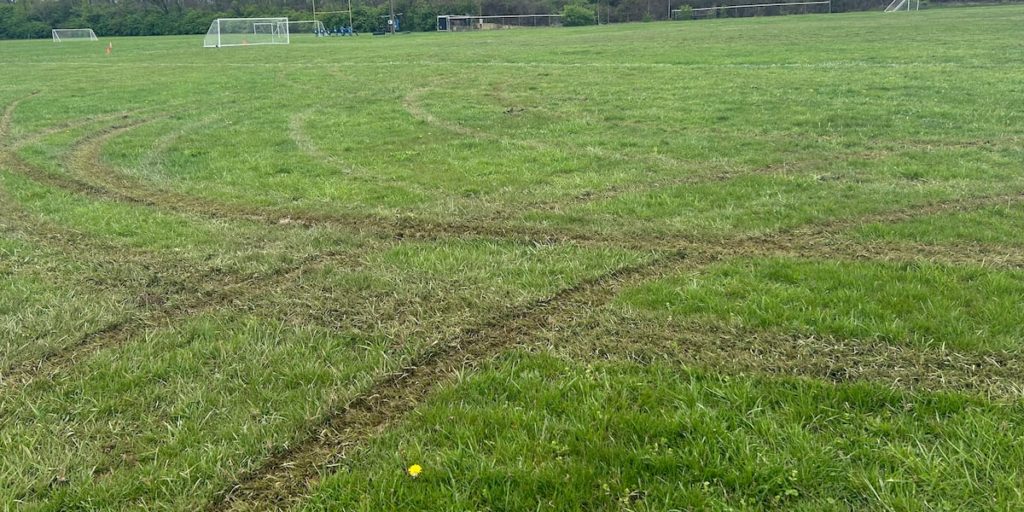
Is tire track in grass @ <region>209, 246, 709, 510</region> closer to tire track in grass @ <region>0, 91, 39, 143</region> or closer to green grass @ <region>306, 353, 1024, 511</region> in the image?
green grass @ <region>306, 353, 1024, 511</region>

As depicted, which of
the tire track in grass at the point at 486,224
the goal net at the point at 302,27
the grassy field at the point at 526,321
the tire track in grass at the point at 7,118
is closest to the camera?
the grassy field at the point at 526,321

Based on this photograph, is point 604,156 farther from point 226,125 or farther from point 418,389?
point 226,125

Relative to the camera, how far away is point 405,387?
3590 millimetres

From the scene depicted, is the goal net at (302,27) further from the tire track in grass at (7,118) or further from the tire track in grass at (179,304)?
the tire track in grass at (179,304)


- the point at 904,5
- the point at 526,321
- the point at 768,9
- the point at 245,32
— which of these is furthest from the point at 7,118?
the point at 904,5

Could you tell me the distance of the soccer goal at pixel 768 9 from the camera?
60.7m

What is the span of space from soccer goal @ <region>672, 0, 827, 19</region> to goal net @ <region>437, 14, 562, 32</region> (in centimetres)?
1437

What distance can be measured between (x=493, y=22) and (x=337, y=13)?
16641mm

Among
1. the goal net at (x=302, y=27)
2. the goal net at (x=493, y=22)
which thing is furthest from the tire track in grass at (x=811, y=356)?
the goal net at (x=302, y=27)

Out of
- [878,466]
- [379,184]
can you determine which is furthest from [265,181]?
[878,466]

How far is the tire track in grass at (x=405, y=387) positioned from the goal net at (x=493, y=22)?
63709 mm

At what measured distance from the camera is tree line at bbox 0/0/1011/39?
67250 mm

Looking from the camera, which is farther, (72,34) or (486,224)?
(72,34)

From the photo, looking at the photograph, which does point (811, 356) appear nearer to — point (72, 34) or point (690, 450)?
point (690, 450)
